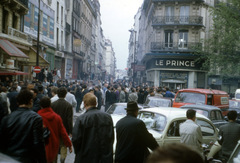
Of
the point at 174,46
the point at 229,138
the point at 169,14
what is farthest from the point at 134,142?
the point at 169,14

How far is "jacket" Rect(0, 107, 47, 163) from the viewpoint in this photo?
140 inches

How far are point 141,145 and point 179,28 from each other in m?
32.4

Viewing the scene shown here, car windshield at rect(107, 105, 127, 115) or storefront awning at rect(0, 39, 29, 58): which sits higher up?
storefront awning at rect(0, 39, 29, 58)

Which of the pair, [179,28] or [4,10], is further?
[179,28]

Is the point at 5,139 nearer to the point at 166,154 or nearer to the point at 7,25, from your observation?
the point at 166,154

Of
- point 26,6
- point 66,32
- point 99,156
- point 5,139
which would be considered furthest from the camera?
point 66,32

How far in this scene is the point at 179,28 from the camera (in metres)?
35.0

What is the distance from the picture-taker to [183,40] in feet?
115

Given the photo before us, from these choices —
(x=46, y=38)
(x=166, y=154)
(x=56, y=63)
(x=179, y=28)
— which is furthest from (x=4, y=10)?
(x=166, y=154)

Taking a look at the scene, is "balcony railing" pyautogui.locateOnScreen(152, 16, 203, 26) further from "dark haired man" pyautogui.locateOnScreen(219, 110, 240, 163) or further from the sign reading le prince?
"dark haired man" pyautogui.locateOnScreen(219, 110, 240, 163)

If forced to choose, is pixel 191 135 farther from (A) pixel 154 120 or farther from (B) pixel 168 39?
(B) pixel 168 39

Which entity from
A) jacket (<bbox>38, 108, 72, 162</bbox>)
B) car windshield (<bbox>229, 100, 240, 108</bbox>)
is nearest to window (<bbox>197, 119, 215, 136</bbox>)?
jacket (<bbox>38, 108, 72, 162</bbox>)

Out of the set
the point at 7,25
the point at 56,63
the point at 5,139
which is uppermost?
the point at 7,25

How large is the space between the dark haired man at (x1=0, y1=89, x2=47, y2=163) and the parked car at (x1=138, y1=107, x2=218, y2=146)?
321cm
